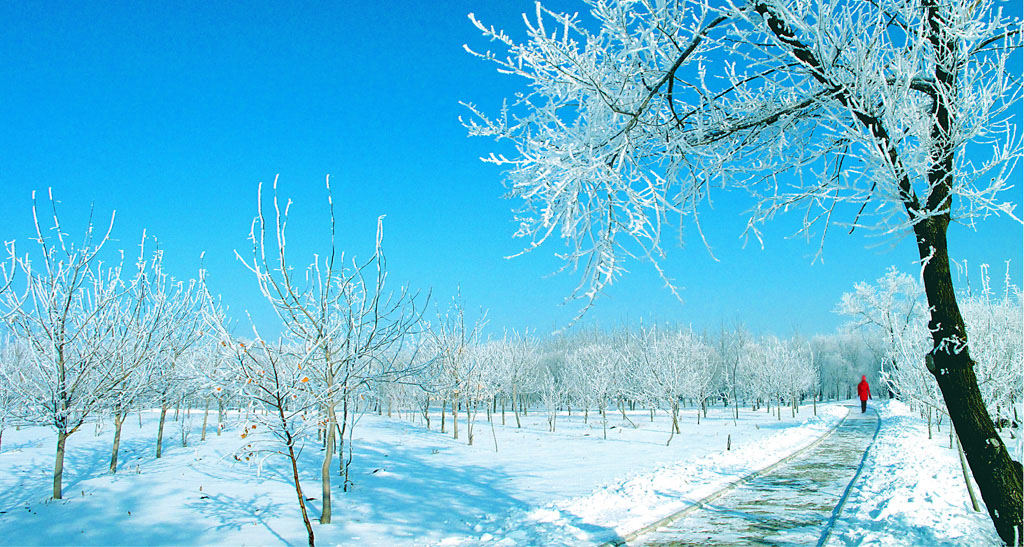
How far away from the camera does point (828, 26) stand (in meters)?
2.65

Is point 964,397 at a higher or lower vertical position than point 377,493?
higher

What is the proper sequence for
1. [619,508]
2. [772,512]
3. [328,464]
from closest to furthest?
1. [772,512]
2. [619,508]
3. [328,464]

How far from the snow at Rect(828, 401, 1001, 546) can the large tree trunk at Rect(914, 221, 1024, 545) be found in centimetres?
141

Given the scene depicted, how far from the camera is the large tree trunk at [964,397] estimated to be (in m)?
2.88

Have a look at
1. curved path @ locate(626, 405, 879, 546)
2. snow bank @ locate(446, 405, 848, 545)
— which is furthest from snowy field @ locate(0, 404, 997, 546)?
curved path @ locate(626, 405, 879, 546)

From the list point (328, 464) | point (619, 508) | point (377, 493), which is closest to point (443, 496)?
point (377, 493)

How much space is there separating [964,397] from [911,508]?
441 centimetres

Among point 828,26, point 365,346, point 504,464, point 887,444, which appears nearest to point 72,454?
point 504,464

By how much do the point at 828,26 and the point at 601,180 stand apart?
1.43 meters

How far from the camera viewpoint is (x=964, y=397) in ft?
9.68

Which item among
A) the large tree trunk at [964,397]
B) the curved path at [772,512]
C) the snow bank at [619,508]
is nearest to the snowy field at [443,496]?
the snow bank at [619,508]

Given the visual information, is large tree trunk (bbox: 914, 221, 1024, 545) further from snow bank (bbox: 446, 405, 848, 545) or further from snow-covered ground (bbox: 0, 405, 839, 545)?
snow-covered ground (bbox: 0, 405, 839, 545)

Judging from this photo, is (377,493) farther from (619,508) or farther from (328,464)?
(619,508)

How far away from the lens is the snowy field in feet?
21.7
